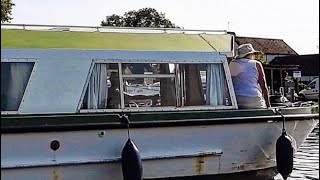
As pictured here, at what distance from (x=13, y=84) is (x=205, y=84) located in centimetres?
274

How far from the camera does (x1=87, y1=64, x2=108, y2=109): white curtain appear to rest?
7426mm

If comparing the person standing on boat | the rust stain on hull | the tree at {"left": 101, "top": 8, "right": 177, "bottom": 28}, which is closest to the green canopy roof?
the person standing on boat

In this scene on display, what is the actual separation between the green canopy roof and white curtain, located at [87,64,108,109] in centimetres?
37

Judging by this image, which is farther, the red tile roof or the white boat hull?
the red tile roof

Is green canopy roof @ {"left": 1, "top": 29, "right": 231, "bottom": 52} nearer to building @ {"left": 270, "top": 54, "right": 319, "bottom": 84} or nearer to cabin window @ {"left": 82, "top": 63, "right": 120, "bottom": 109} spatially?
cabin window @ {"left": 82, "top": 63, "right": 120, "bottom": 109}

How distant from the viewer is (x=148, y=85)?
7.79 meters

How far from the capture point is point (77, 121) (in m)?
6.95

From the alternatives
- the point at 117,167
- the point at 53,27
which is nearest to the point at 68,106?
the point at 117,167

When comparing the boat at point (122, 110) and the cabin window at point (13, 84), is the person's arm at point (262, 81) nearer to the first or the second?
the boat at point (122, 110)

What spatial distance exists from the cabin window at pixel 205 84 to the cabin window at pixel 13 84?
2236 mm

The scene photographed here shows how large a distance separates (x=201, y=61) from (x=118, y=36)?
131 cm

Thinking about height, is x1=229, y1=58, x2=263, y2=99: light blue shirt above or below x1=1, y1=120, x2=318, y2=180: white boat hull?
above

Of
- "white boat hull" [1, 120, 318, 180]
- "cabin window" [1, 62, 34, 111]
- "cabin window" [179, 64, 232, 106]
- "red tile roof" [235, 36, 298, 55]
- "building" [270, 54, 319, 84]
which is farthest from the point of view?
"red tile roof" [235, 36, 298, 55]

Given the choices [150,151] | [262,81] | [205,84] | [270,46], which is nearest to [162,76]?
[205,84]
